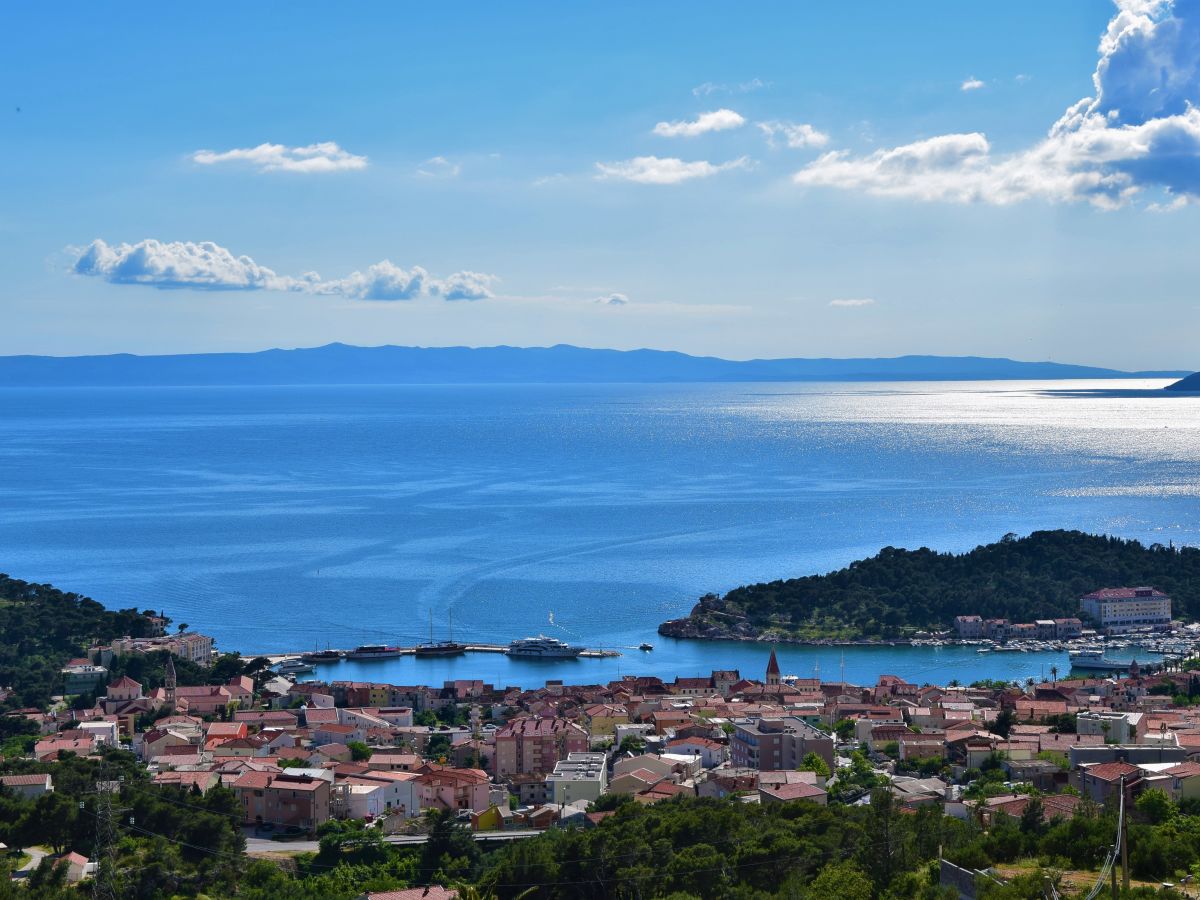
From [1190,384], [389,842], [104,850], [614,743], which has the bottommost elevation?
[614,743]

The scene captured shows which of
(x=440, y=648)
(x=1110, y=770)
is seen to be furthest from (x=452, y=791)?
(x=440, y=648)

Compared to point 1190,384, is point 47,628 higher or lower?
lower

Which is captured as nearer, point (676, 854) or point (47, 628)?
point (676, 854)

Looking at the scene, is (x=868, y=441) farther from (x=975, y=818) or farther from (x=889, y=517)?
(x=975, y=818)

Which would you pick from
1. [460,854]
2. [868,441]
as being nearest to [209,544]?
[460,854]

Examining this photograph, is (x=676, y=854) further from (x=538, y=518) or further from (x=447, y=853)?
(x=538, y=518)

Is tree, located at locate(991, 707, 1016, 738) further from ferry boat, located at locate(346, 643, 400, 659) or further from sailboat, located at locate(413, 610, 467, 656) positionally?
ferry boat, located at locate(346, 643, 400, 659)

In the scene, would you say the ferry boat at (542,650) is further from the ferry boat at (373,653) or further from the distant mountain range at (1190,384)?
the distant mountain range at (1190,384)

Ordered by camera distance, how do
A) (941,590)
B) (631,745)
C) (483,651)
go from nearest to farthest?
1. (631,745)
2. (483,651)
3. (941,590)
